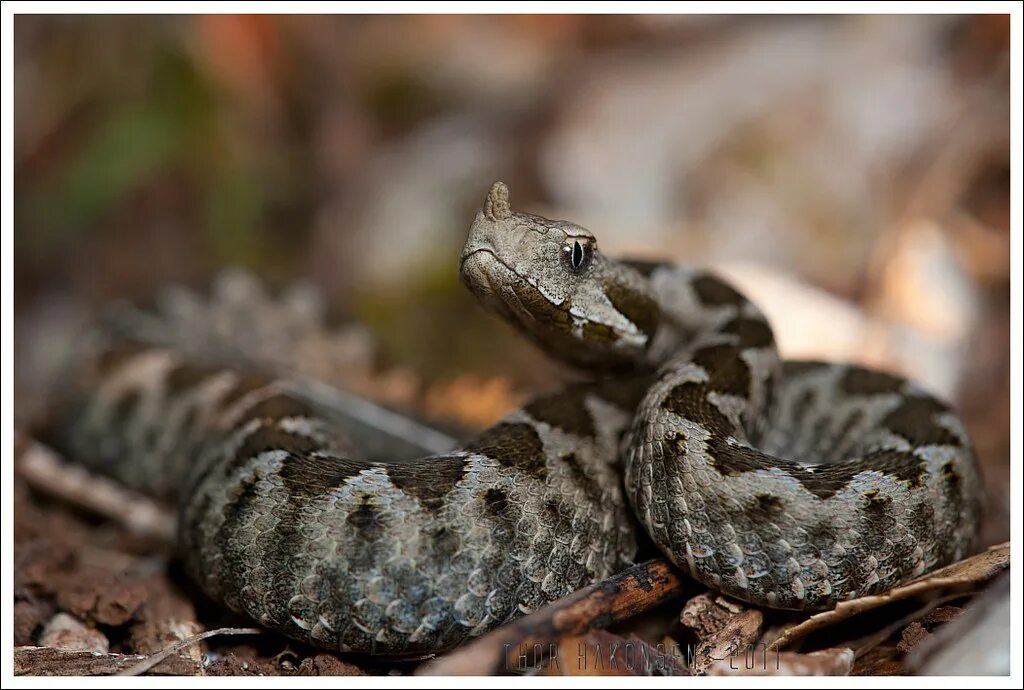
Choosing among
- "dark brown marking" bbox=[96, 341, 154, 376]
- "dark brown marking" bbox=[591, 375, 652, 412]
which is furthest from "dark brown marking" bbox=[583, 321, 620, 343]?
"dark brown marking" bbox=[96, 341, 154, 376]

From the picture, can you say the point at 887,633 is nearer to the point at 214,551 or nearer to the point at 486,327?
the point at 214,551

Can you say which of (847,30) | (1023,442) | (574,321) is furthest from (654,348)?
(847,30)

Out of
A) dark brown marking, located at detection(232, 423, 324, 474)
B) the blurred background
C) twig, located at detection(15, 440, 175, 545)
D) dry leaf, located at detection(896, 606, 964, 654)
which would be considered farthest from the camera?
the blurred background

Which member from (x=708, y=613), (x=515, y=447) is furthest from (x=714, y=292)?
(x=708, y=613)

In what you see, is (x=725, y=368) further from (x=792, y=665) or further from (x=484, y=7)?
(x=484, y=7)

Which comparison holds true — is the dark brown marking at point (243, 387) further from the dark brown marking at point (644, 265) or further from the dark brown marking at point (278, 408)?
the dark brown marking at point (644, 265)

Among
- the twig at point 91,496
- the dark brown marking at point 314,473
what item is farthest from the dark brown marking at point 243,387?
the dark brown marking at point 314,473

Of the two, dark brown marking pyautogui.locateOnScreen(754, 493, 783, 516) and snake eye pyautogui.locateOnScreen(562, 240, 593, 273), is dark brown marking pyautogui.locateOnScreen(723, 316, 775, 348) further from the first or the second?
dark brown marking pyautogui.locateOnScreen(754, 493, 783, 516)
